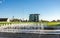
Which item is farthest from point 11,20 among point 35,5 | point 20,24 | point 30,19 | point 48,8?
point 48,8

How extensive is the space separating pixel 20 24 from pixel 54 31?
562 mm

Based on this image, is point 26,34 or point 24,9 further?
point 26,34

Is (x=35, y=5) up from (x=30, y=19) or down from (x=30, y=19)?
up

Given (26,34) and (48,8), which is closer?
(48,8)

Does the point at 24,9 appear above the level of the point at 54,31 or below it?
above

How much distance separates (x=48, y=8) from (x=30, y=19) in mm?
331

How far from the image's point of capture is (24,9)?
229 centimetres

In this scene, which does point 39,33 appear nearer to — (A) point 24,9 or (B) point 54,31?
(B) point 54,31

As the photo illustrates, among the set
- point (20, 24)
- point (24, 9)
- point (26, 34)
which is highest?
point (24, 9)

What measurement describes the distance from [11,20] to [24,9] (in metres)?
0.27

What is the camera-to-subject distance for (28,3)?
89.4 inches

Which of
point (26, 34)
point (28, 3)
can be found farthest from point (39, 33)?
Answer: point (28, 3)

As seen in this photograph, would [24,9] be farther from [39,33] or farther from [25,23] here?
[39,33]

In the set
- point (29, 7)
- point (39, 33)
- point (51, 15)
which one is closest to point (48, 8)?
point (51, 15)
